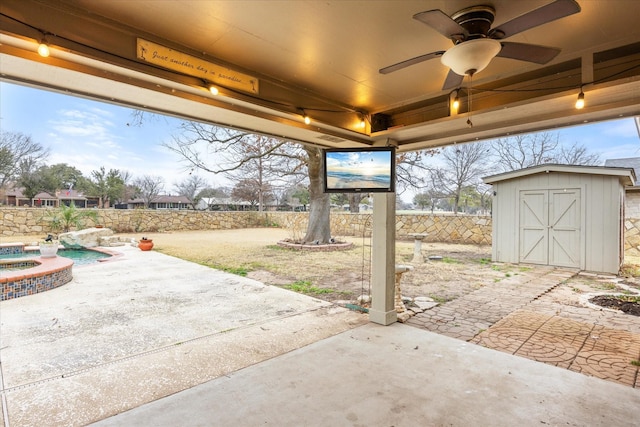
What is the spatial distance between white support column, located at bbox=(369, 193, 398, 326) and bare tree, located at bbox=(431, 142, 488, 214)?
18243mm

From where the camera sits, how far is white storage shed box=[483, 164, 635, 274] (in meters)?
6.76

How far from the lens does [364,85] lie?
289 centimetres

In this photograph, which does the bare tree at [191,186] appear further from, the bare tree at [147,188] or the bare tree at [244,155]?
the bare tree at [244,155]

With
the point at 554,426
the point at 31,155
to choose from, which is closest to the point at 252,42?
the point at 554,426

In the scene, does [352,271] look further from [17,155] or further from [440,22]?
[17,155]

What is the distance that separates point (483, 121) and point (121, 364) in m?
3.80

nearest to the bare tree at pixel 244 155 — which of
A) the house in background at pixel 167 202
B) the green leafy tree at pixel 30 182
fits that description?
the green leafy tree at pixel 30 182

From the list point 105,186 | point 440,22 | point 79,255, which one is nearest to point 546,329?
point 440,22

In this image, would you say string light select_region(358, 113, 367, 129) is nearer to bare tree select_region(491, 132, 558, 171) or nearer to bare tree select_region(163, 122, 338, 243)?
bare tree select_region(163, 122, 338, 243)

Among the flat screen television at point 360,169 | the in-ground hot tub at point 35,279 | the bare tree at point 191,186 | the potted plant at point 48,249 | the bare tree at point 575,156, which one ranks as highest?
the bare tree at point 575,156

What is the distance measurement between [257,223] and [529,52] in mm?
19198

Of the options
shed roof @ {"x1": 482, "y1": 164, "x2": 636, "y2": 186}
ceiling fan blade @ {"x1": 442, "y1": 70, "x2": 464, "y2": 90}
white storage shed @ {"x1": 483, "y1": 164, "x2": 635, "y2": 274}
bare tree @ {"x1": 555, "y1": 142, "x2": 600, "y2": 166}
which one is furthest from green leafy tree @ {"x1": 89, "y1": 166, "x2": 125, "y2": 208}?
bare tree @ {"x1": 555, "y1": 142, "x2": 600, "y2": 166}

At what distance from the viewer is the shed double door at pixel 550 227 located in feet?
23.7

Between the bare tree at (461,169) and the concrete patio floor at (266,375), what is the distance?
19.0 meters
